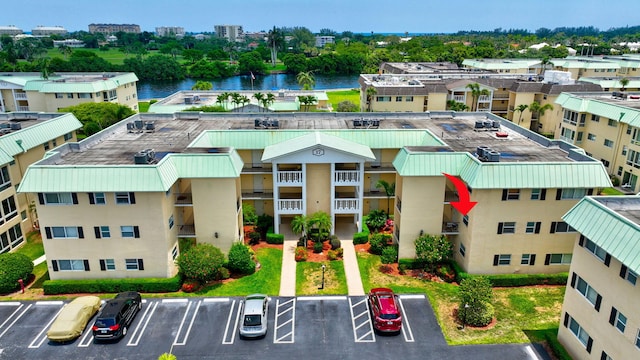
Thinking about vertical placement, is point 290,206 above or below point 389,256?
above

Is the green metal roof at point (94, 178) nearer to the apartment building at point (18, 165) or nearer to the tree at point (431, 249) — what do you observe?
the apartment building at point (18, 165)

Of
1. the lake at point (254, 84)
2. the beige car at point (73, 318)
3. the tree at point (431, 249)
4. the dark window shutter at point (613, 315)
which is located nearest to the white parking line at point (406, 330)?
the tree at point (431, 249)

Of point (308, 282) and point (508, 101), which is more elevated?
point (508, 101)

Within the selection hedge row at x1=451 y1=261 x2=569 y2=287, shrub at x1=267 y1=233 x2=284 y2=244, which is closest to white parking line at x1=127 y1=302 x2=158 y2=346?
shrub at x1=267 y1=233 x2=284 y2=244

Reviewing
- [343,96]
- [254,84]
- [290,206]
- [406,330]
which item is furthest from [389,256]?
[254,84]

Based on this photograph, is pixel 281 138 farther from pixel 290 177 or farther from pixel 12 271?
pixel 12 271

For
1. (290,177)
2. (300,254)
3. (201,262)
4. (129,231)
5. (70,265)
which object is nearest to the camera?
(201,262)

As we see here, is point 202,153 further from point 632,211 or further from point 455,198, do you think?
point 632,211

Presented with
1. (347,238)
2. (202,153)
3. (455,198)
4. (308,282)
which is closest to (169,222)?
(202,153)
